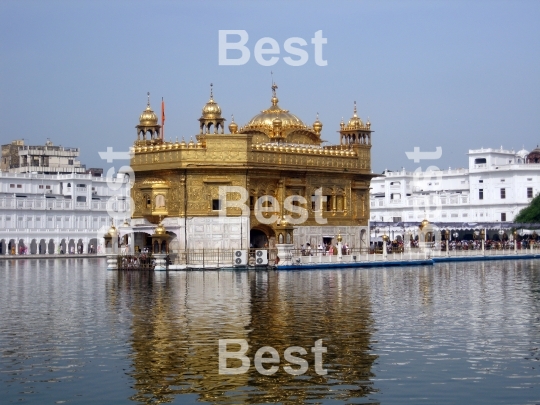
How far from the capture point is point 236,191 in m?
45.4

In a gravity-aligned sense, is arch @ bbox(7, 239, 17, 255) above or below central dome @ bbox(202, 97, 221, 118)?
below

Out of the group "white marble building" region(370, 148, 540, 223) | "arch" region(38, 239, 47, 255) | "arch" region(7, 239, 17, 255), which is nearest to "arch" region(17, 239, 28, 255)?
"arch" region(7, 239, 17, 255)

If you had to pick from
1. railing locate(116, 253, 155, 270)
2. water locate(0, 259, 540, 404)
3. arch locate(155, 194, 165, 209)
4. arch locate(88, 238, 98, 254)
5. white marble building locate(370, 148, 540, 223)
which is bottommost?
water locate(0, 259, 540, 404)

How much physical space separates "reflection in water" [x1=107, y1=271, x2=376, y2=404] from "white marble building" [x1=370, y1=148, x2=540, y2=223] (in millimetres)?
47494

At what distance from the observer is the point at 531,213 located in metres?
72.1

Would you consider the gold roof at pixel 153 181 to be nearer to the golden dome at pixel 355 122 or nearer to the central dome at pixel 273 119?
the central dome at pixel 273 119

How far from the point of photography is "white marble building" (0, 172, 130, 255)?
246 feet

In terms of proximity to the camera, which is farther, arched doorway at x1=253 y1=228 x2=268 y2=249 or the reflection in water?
arched doorway at x1=253 y1=228 x2=268 y2=249

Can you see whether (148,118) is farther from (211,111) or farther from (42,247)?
(42,247)

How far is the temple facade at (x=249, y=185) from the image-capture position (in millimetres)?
44969

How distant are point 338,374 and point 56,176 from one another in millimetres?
70365

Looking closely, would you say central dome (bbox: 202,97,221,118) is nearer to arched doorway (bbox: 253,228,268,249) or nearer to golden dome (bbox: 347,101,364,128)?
arched doorway (bbox: 253,228,268,249)

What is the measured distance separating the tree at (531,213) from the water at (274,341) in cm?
4238

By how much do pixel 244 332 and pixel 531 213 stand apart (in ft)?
187
